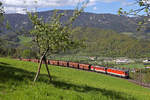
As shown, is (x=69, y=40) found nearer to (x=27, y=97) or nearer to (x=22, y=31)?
(x=22, y=31)

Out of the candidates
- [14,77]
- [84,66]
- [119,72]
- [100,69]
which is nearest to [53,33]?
[14,77]

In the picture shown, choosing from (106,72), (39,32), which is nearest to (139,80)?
(106,72)

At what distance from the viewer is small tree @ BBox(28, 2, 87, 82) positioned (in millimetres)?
12797

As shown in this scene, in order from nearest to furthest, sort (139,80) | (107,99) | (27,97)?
(27,97) < (107,99) < (139,80)

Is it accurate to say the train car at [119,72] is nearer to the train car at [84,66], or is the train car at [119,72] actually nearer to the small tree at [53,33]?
the train car at [84,66]

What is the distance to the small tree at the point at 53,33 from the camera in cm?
1280

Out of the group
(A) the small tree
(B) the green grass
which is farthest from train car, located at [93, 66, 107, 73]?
(A) the small tree

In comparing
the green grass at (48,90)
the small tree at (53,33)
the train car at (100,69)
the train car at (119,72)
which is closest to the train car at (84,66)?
the train car at (100,69)

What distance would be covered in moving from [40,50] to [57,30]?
7.85 ft

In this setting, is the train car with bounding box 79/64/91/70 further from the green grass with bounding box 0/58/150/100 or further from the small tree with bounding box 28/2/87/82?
the small tree with bounding box 28/2/87/82

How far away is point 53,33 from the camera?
42.2 feet

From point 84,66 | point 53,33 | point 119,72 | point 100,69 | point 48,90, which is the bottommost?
point 119,72

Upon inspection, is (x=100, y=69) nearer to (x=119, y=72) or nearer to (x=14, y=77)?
(x=119, y=72)

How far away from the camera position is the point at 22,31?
13852 mm
